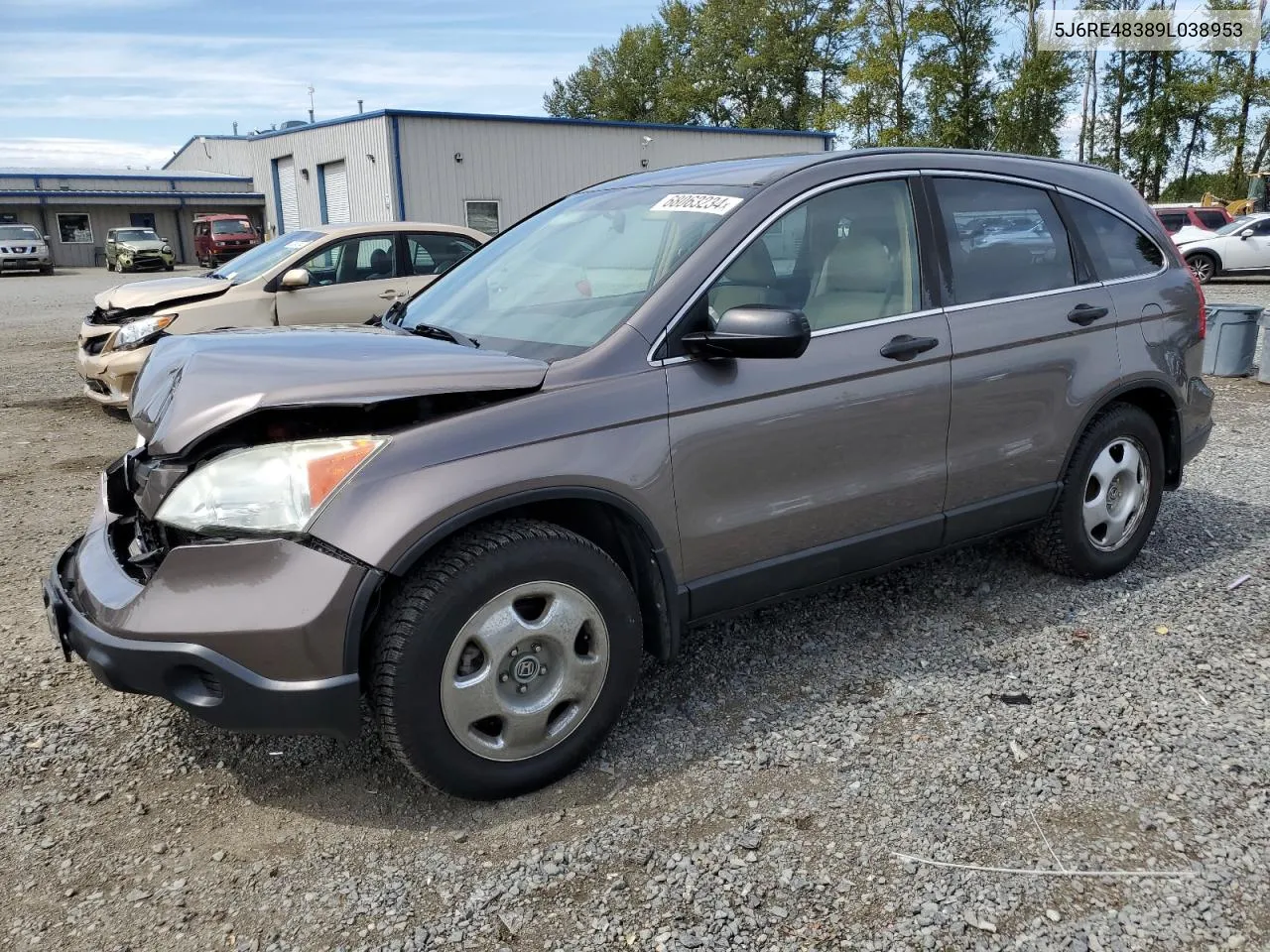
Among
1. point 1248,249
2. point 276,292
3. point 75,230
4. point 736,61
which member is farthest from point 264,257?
point 736,61

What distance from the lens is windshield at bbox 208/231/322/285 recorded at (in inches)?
345

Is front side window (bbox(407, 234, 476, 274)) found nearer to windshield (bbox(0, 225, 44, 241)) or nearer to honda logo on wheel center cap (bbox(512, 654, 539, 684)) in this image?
honda logo on wheel center cap (bbox(512, 654, 539, 684))

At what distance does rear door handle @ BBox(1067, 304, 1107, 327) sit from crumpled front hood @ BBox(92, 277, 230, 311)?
6844 mm

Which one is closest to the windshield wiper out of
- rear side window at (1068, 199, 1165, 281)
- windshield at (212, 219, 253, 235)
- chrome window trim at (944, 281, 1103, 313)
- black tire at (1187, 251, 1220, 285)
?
chrome window trim at (944, 281, 1103, 313)

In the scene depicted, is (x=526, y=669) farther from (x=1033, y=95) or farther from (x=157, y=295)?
(x=1033, y=95)

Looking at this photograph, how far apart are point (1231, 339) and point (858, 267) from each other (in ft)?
27.1

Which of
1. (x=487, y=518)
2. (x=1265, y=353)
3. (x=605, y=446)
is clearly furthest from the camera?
(x=1265, y=353)

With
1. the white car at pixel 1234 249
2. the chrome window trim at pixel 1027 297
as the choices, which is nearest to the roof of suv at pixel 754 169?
the chrome window trim at pixel 1027 297

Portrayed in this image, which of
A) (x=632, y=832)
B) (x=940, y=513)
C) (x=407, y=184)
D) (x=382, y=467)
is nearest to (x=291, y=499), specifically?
(x=382, y=467)

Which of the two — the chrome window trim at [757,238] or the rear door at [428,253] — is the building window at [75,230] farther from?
the chrome window trim at [757,238]

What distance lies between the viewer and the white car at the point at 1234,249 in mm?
20766

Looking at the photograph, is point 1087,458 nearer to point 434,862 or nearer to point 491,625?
point 491,625

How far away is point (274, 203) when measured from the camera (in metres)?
33.2

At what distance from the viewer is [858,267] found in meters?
3.49
